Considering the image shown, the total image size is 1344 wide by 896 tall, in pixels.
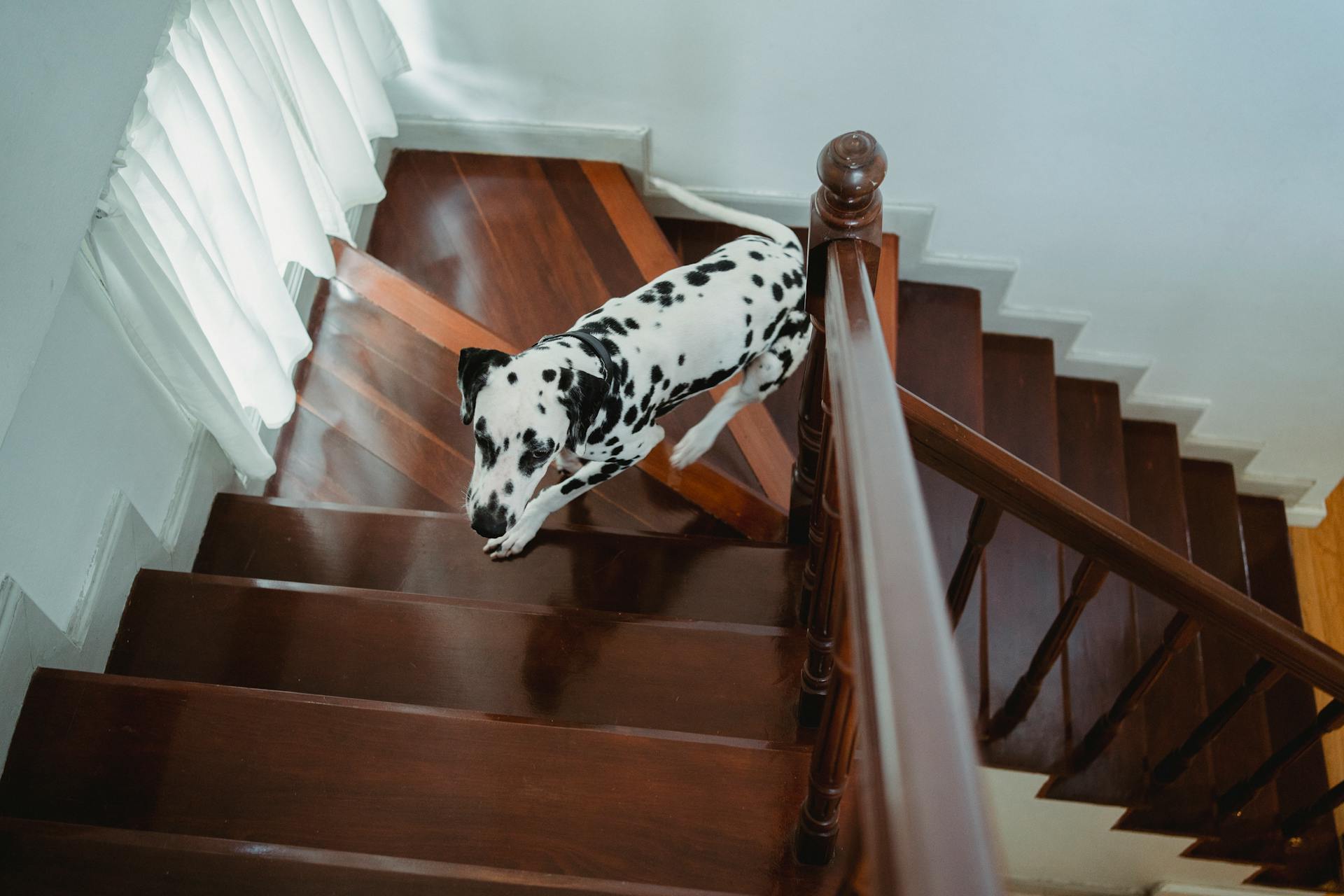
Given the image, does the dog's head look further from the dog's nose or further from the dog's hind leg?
the dog's hind leg

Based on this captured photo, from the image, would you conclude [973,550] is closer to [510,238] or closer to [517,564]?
[517,564]

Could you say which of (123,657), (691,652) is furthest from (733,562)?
(123,657)

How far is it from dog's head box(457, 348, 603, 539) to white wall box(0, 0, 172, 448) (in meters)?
0.66

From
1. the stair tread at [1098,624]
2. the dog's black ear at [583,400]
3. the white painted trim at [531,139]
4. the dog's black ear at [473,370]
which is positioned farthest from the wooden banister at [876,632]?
the white painted trim at [531,139]

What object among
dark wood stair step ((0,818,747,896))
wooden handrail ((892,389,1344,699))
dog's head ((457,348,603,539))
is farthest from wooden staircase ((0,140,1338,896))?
dog's head ((457,348,603,539))

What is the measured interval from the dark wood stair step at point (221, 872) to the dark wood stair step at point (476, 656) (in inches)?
13.9

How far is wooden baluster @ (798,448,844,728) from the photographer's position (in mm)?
1186

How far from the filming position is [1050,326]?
3256mm

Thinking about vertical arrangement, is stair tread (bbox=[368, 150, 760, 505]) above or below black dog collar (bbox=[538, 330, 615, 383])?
above

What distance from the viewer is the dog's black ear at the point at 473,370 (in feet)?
5.47

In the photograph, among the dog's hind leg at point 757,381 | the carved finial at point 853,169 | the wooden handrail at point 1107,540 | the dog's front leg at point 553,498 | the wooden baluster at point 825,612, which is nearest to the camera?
the wooden baluster at point 825,612

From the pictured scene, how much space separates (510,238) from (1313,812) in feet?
8.99

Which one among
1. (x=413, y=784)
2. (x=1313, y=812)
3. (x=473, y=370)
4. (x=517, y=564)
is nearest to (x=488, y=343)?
(x=517, y=564)

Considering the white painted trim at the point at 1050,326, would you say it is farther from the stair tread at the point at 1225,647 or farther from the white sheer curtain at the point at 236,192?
the white sheer curtain at the point at 236,192
